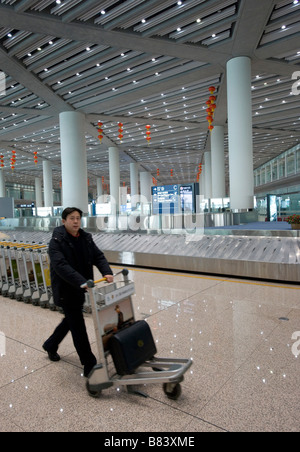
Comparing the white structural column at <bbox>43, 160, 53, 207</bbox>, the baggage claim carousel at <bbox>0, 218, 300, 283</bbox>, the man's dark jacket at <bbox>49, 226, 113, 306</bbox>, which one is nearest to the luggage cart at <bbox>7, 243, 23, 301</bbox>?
the baggage claim carousel at <bbox>0, 218, 300, 283</bbox>

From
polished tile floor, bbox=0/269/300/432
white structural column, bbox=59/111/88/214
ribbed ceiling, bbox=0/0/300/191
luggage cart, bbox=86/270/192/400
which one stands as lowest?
polished tile floor, bbox=0/269/300/432

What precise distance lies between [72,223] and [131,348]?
4.07ft

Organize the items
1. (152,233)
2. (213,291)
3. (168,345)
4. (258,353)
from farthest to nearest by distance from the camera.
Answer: (152,233)
(213,291)
(168,345)
(258,353)

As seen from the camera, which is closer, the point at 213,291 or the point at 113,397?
the point at 113,397

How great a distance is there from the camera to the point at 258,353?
3254 mm

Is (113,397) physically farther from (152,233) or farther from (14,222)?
(14,222)

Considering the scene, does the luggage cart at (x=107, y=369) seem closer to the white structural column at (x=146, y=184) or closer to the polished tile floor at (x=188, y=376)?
the polished tile floor at (x=188, y=376)

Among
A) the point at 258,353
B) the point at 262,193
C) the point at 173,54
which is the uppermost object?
the point at 173,54

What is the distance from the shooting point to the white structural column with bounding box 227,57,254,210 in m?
11.2

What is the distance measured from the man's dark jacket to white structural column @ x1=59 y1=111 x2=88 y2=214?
14118 mm

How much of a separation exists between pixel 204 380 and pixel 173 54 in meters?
11.5

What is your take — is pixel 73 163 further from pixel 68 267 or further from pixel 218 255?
pixel 68 267

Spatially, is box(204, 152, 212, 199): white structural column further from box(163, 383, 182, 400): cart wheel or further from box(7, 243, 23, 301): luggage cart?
box(163, 383, 182, 400): cart wheel
